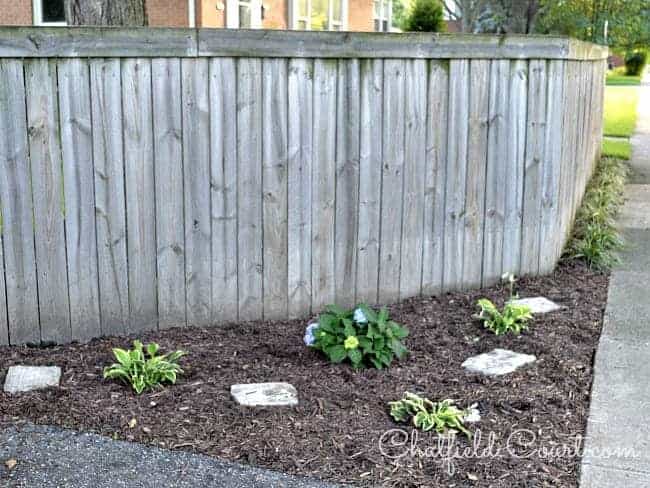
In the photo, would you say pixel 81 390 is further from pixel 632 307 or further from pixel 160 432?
pixel 632 307

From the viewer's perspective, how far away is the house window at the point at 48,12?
565 inches

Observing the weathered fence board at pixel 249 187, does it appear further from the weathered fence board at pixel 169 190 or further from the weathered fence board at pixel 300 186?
the weathered fence board at pixel 169 190

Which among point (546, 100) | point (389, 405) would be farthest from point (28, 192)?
point (546, 100)

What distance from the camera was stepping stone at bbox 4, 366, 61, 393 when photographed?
4039 mm

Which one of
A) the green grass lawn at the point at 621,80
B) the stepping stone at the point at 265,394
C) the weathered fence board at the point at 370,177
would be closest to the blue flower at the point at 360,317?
the stepping stone at the point at 265,394

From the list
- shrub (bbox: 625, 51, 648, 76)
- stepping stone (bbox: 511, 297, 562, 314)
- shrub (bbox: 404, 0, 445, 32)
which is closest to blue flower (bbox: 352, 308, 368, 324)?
stepping stone (bbox: 511, 297, 562, 314)

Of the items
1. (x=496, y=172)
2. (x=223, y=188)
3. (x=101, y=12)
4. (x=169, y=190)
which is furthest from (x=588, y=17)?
(x=169, y=190)

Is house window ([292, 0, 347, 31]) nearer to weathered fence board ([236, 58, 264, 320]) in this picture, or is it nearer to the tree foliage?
the tree foliage

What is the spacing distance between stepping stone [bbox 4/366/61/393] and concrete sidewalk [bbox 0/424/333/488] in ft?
1.60

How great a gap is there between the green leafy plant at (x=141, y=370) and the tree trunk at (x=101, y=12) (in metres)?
2.46

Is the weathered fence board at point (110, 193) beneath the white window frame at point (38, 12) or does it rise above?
beneath

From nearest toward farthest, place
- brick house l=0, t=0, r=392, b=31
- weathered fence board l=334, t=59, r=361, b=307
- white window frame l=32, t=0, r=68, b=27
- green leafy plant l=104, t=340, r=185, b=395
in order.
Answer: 1. green leafy plant l=104, t=340, r=185, b=395
2. weathered fence board l=334, t=59, r=361, b=307
3. brick house l=0, t=0, r=392, b=31
4. white window frame l=32, t=0, r=68, b=27

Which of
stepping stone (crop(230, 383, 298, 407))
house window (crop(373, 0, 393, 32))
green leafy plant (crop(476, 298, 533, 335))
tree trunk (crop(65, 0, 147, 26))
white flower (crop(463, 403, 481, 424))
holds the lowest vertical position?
white flower (crop(463, 403, 481, 424))

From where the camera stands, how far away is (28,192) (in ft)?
15.0
